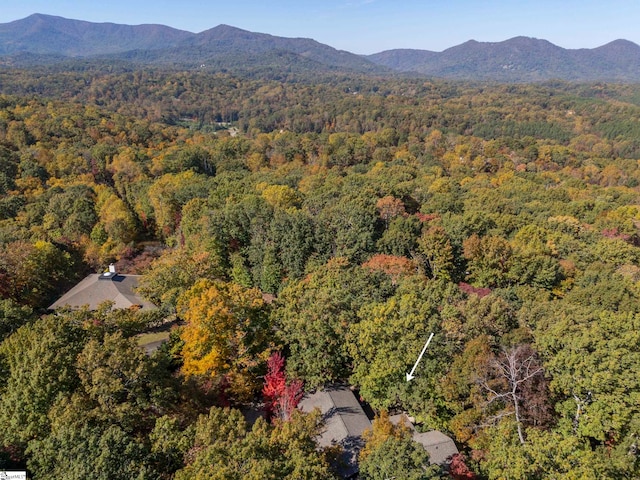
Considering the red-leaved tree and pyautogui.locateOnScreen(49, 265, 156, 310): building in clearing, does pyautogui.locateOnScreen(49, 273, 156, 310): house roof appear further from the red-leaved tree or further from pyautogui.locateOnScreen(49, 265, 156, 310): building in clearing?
the red-leaved tree

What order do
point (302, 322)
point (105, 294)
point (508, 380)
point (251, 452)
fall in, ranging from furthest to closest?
point (105, 294), point (302, 322), point (508, 380), point (251, 452)

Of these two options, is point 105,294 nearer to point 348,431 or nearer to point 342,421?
point 342,421

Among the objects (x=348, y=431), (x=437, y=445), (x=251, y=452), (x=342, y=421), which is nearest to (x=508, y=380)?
(x=437, y=445)

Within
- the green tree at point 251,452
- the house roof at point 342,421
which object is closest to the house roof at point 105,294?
the house roof at point 342,421

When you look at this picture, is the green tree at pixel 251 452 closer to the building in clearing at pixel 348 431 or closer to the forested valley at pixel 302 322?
the forested valley at pixel 302 322

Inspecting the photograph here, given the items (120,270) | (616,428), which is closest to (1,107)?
(120,270)

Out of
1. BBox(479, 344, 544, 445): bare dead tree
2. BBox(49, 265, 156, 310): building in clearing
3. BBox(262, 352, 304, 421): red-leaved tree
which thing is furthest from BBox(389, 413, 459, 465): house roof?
BBox(49, 265, 156, 310): building in clearing
